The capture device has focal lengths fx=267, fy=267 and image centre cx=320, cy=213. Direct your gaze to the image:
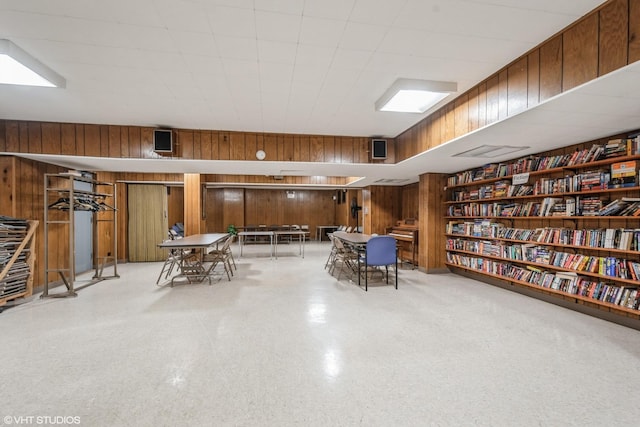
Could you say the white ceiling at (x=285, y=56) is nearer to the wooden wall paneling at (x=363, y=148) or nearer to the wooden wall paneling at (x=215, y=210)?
the wooden wall paneling at (x=363, y=148)

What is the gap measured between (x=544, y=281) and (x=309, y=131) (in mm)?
4250

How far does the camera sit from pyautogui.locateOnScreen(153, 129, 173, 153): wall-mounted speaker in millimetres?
4168

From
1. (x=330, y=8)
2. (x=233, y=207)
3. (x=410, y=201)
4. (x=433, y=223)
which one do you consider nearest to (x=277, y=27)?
(x=330, y=8)

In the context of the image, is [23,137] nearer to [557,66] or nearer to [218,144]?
[218,144]

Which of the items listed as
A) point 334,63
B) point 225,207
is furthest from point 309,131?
point 225,207

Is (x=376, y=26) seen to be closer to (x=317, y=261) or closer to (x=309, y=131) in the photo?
(x=309, y=131)

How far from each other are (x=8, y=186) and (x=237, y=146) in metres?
3.42

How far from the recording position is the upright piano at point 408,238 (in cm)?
676

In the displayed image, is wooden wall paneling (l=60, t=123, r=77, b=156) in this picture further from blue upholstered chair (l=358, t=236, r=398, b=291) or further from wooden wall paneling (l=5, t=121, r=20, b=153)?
blue upholstered chair (l=358, t=236, r=398, b=291)

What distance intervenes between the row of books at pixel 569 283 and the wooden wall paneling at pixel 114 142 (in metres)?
6.57

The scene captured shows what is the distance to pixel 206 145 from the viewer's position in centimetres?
444

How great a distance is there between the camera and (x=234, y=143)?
4.52m

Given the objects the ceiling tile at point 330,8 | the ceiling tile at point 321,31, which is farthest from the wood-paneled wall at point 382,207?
the ceiling tile at point 330,8

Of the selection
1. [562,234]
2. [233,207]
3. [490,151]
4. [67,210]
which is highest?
[490,151]
